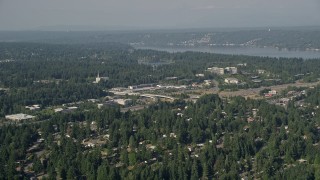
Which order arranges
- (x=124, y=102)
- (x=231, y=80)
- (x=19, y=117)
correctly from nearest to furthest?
(x=19, y=117)
(x=124, y=102)
(x=231, y=80)

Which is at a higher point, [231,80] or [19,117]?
[19,117]

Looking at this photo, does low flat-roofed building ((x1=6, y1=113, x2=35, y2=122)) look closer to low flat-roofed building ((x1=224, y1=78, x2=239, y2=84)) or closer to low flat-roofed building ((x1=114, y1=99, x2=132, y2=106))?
low flat-roofed building ((x1=114, y1=99, x2=132, y2=106))

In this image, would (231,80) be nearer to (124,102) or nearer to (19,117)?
(124,102)

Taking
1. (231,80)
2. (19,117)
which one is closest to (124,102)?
(19,117)

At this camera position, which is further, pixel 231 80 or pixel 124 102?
pixel 231 80

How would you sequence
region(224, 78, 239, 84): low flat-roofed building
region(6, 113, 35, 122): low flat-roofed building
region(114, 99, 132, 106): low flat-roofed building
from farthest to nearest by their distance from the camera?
1. region(224, 78, 239, 84): low flat-roofed building
2. region(114, 99, 132, 106): low flat-roofed building
3. region(6, 113, 35, 122): low flat-roofed building

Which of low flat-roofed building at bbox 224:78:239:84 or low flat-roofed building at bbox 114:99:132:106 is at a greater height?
low flat-roofed building at bbox 114:99:132:106

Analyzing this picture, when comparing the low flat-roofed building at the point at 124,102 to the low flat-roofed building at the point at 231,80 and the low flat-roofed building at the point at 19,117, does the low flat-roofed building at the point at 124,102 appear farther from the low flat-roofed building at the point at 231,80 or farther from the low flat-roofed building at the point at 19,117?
the low flat-roofed building at the point at 231,80

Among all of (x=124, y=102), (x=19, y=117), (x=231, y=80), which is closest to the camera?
(x=19, y=117)

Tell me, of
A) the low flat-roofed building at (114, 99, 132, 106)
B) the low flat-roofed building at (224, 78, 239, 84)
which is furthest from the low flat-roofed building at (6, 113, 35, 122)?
the low flat-roofed building at (224, 78, 239, 84)

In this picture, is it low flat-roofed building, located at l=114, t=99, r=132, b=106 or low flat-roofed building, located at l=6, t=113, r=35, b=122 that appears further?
low flat-roofed building, located at l=114, t=99, r=132, b=106

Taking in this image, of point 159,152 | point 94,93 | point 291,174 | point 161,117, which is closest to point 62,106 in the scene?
point 94,93

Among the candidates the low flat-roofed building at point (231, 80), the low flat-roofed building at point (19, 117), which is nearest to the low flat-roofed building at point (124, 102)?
the low flat-roofed building at point (19, 117)
